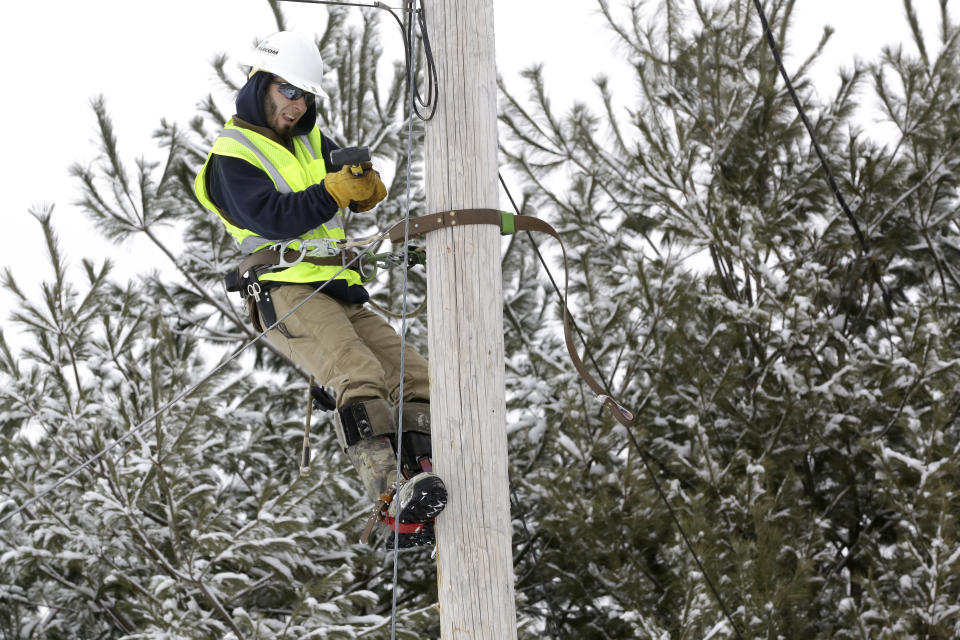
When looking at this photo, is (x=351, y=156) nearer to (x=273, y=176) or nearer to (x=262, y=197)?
(x=262, y=197)

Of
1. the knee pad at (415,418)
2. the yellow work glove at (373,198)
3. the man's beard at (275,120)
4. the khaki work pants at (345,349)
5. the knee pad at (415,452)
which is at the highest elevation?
the man's beard at (275,120)

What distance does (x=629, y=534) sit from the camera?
25.1 ft

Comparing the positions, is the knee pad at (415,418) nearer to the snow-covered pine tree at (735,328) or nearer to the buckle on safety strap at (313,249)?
the buckle on safety strap at (313,249)

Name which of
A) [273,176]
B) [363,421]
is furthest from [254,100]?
[363,421]

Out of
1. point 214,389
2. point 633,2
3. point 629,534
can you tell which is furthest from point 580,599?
point 633,2

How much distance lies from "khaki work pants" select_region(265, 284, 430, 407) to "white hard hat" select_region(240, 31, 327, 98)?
2.29 feet

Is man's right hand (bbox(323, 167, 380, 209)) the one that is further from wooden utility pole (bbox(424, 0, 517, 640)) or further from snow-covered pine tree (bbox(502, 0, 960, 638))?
snow-covered pine tree (bbox(502, 0, 960, 638))

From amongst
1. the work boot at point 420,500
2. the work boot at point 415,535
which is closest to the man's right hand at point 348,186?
the work boot at point 420,500

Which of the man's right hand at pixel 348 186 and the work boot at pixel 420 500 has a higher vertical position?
the man's right hand at pixel 348 186

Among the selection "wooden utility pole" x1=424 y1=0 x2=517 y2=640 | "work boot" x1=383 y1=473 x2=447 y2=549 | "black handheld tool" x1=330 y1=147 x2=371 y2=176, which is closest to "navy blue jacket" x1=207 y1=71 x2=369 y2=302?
"black handheld tool" x1=330 y1=147 x2=371 y2=176

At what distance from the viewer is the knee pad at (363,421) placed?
3301 mm

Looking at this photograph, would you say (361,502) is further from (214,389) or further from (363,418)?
(363,418)

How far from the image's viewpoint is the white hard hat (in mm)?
3635

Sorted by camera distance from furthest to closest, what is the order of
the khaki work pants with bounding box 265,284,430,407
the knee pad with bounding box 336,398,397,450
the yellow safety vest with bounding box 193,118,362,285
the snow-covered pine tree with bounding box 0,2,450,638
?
the snow-covered pine tree with bounding box 0,2,450,638
the yellow safety vest with bounding box 193,118,362,285
the khaki work pants with bounding box 265,284,430,407
the knee pad with bounding box 336,398,397,450
